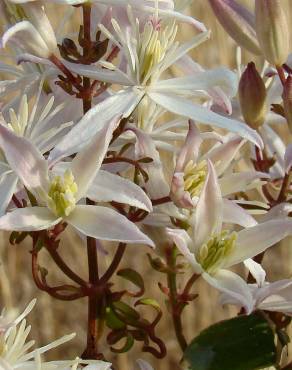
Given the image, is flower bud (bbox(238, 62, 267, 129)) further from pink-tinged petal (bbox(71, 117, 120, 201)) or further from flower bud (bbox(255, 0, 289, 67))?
pink-tinged petal (bbox(71, 117, 120, 201))

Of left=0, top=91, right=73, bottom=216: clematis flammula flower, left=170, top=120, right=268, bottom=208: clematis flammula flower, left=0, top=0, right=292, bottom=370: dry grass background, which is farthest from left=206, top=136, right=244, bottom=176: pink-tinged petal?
left=0, top=0, right=292, bottom=370: dry grass background

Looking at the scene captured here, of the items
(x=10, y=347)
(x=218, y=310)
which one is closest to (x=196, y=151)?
(x=10, y=347)

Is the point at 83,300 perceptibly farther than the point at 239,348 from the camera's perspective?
Yes

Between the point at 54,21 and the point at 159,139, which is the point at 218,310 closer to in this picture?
the point at 54,21

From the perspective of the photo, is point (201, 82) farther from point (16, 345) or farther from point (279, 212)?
point (16, 345)

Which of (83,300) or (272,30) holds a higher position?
(272,30)

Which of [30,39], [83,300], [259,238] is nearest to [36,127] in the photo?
[30,39]

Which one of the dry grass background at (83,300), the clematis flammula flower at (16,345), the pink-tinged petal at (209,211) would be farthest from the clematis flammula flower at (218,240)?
the dry grass background at (83,300)
